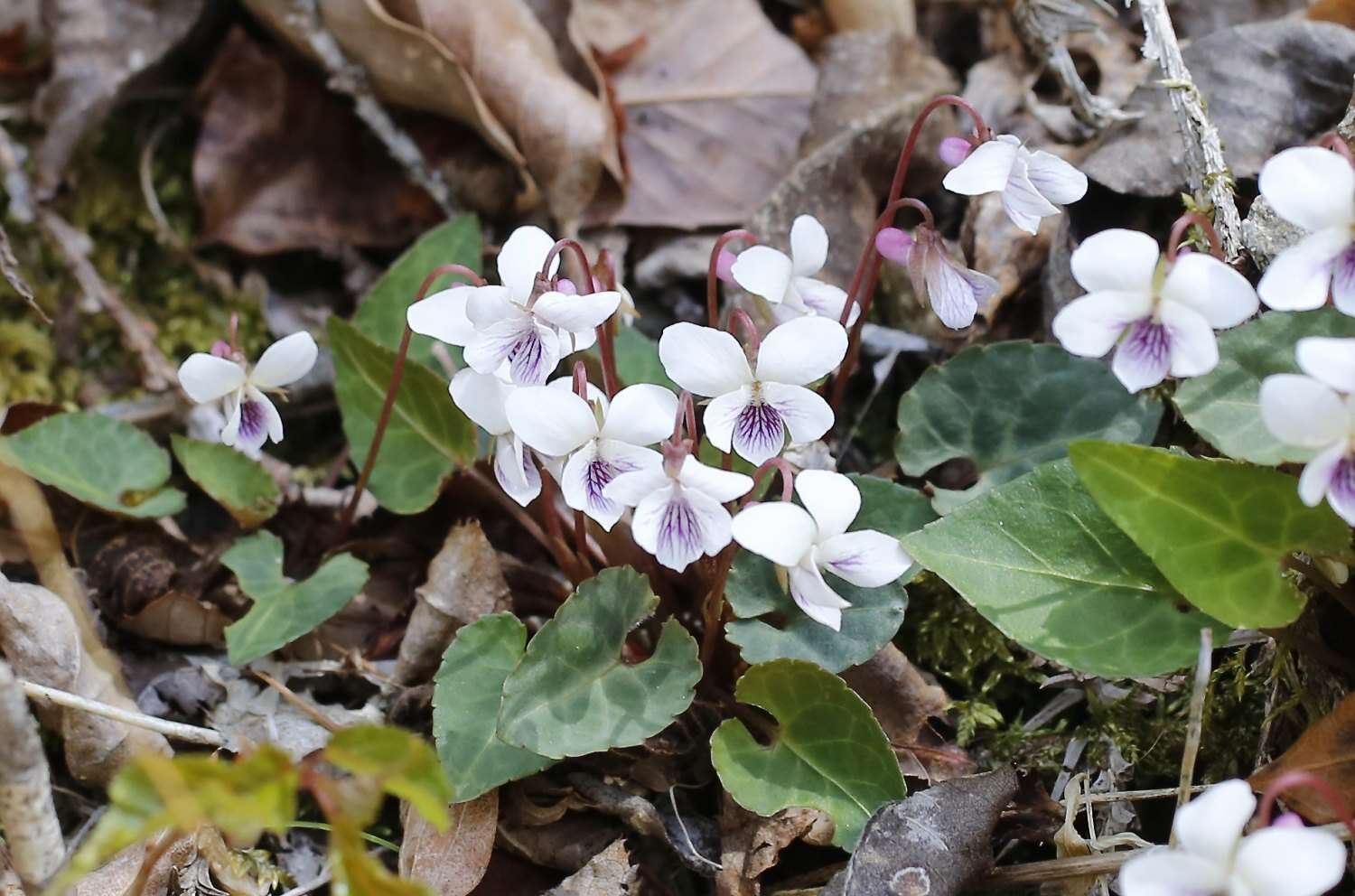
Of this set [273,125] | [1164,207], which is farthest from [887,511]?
[273,125]

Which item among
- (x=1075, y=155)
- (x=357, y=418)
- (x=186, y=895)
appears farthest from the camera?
(x=1075, y=155)

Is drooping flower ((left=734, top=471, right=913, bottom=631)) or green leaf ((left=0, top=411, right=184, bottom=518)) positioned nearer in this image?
drooping flower ((left=734, top=471, right=913, bottom=631))

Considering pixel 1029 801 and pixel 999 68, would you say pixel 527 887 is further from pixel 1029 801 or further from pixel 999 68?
pixel 999 68

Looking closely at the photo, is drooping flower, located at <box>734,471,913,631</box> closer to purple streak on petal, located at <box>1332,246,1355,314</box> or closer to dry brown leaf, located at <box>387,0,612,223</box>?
purple streak on petal, located at <box>1332,246,1355,314</box>

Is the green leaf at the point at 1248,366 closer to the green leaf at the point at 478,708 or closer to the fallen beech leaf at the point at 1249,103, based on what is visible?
the fallen beech leaf at the point at 1249,103

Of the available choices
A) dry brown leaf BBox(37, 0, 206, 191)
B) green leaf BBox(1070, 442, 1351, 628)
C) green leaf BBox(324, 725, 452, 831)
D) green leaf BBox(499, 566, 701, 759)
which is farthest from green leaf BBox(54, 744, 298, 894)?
dry brown leaf BBox(37, 0, 206, 191)

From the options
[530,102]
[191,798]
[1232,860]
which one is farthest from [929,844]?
[530,102]
